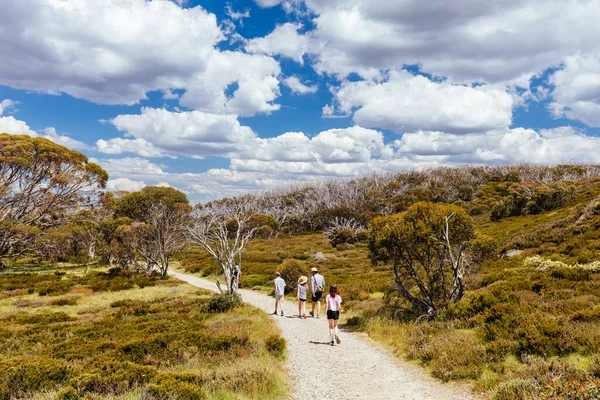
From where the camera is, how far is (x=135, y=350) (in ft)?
32.8

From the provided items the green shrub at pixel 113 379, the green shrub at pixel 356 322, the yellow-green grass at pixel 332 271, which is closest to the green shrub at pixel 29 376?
the green shrub at pixel 113 379

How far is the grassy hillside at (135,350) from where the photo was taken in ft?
22.3

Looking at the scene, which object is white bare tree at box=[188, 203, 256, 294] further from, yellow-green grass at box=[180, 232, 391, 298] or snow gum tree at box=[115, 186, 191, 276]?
snow gum tree at box=[115, 186, 191, 276]

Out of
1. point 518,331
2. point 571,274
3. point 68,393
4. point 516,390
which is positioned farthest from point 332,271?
point 68,393

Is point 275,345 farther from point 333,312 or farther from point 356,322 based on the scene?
point 356,322

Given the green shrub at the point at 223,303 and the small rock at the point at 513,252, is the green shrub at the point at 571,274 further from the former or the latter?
the green shrub at the point at 223,303

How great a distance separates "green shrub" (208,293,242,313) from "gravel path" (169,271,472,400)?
4.26 meters

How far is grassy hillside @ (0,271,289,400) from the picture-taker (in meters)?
6.79

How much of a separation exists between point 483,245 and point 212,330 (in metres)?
10.8

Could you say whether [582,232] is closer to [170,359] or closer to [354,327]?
[354,327]

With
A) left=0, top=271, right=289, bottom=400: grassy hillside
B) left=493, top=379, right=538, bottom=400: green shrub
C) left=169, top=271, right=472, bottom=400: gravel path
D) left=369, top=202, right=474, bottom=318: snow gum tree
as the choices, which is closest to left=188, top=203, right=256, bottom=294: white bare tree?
left=0, top=271, right=289, bottom=400: grassy hillside

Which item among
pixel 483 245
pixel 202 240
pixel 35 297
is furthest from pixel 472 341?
pixel 35 297

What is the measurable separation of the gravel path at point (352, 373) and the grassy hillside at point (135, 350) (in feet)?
2.40

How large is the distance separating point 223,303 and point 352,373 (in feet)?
29.8
